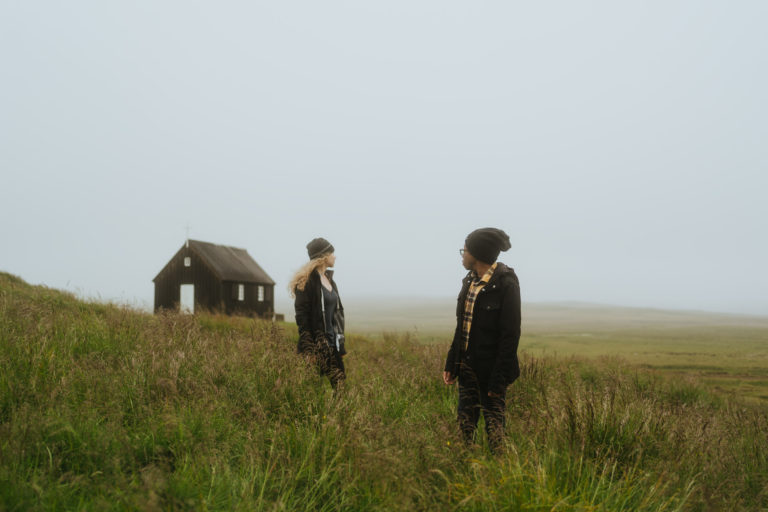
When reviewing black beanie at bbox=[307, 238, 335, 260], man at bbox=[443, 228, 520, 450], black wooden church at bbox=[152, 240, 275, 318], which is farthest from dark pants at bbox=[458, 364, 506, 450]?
black wooden church at bbox=[152, 240, 275, 318]

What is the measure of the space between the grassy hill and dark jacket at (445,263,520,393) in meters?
0.53

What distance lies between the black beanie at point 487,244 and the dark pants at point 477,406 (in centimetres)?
106

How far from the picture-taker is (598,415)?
3838 millimetres

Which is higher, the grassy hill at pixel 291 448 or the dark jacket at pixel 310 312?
the dark jacket at pixel 310 312

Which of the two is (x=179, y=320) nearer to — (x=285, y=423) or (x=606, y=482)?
(x=285, y=423)

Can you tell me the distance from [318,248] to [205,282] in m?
25.7

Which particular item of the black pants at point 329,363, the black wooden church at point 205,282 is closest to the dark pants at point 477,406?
the black pants at point 329,363

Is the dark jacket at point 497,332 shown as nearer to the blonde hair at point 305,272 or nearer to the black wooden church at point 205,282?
the blonde hair at point 305,272

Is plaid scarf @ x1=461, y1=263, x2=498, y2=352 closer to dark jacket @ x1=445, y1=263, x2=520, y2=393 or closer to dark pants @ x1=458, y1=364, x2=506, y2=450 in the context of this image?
dark jacket @ x1=445, y1=263, x2=520, y2=393

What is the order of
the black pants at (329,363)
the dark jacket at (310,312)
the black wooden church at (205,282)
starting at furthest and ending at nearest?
the black wooden church at (205,282)
the dark jacket at (310,312)
the black pants at (329,363)

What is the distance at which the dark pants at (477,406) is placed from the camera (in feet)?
14.1

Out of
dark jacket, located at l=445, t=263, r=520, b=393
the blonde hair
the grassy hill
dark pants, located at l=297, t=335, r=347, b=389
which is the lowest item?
the grassy hill

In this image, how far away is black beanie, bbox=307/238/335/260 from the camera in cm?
612

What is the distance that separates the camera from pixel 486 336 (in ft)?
14.5
